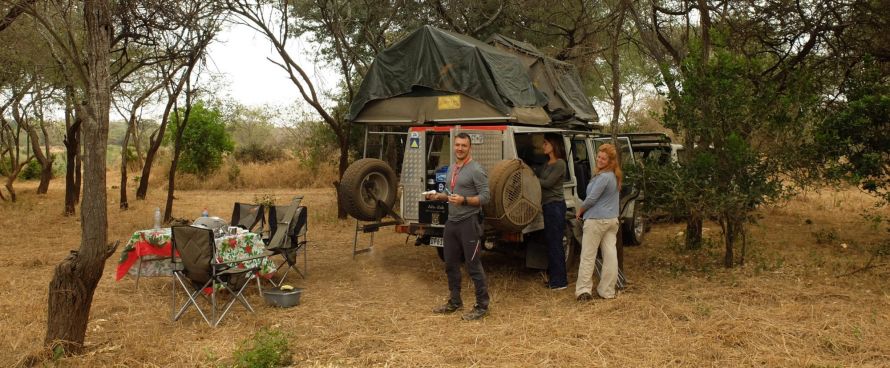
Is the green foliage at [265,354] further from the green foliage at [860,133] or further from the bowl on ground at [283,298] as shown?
the green foliage at [860,133]

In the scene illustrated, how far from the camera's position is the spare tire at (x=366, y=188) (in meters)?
7.34

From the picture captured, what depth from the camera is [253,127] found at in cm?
5053

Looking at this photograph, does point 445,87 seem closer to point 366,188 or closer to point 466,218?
point 366,188

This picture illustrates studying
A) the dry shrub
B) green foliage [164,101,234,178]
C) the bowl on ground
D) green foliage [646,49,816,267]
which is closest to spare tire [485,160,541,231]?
green foliage [646,49,816,267]

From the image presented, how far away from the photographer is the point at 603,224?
6.39 metres

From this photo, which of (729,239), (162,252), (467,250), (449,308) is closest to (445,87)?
(467,250)

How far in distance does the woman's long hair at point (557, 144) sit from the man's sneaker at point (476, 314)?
6.57 ft

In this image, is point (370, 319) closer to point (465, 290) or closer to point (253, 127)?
point (465, 290)

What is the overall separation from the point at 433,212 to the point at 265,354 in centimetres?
269

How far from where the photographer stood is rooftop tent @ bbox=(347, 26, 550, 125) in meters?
7.53

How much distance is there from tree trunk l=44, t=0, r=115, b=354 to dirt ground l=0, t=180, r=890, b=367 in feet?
0.72

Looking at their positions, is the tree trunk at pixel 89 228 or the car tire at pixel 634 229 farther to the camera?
the car tire at pixel 634 229

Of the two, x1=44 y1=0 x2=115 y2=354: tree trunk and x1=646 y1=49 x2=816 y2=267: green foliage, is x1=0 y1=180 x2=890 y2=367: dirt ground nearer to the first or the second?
x1=44 y1=0 x2=115 y2=354: tree trunk

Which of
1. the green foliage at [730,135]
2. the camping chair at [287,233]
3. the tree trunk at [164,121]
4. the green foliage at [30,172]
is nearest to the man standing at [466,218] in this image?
the camping chair at [287,233]
